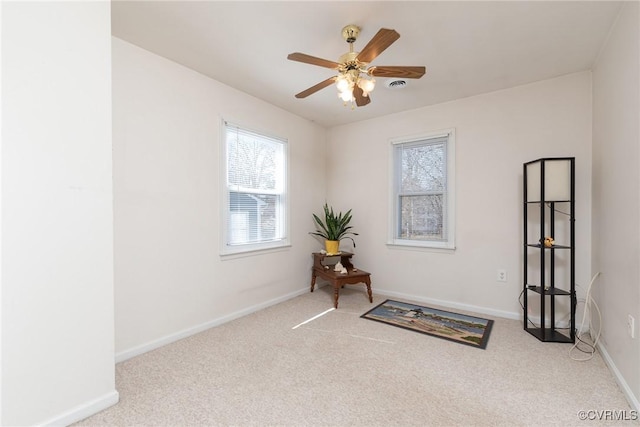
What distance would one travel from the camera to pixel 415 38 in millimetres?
2146

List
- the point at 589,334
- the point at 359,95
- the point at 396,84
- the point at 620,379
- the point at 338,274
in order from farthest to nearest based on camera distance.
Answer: the point at 338,274 → the point at 396,84 → the point at 589,334 → the point at 359,95 → the point at 620,379

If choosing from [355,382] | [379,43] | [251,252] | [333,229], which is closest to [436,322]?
[355,382]

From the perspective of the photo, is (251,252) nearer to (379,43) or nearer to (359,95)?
(359,95)

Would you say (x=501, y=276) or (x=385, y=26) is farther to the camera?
(x=501, y=276)

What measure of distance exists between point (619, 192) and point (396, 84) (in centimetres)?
190

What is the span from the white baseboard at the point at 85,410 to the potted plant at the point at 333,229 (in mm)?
2615

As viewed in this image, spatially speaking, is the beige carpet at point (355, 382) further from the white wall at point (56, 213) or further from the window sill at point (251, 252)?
the window sill at point (251, 252)

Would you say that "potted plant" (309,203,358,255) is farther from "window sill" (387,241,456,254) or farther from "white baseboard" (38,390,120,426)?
"white baseboard" (38,390,120,426)

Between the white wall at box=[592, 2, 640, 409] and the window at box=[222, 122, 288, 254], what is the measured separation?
295cm

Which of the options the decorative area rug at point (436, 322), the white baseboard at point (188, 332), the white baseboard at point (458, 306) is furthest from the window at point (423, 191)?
the white baseboard at point (188, 332)

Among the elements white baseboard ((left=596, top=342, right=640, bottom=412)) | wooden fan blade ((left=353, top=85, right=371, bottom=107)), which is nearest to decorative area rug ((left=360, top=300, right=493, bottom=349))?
white baseboard ((left=596, top=342, right=640, bottom=412))

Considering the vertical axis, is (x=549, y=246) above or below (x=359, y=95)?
below

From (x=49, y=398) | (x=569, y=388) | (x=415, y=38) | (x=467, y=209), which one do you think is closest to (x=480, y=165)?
(x=467, y=209)

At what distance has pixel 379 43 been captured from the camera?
5.52 feet
